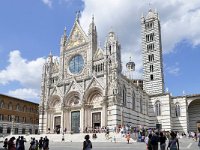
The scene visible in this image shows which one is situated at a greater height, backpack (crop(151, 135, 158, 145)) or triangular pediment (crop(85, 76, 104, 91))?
triangular pediment (crop(85, 76, 104, 91))

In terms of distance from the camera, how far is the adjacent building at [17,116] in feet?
173

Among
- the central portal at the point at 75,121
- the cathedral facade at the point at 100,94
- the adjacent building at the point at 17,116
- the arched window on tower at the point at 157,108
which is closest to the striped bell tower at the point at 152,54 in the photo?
the cathedral facade at the point at 100,94

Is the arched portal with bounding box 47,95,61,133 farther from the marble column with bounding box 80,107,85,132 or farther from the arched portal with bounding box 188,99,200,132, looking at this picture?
the arched portal with bounding box 188,99,200,132

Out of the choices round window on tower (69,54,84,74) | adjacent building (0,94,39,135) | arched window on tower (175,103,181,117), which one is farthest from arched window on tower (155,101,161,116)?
adjacent building (0,94,39,135)

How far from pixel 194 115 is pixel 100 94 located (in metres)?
26.1

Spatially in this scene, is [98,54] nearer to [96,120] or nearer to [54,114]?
[96,120]

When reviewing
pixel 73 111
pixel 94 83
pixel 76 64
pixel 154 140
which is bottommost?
pixel 154 140

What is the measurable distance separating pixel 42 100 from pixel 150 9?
116 ft

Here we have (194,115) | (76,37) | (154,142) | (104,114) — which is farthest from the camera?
(194,115)

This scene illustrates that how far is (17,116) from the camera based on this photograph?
185ft

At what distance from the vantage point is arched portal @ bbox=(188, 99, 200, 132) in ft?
183

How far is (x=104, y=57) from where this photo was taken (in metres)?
41.3

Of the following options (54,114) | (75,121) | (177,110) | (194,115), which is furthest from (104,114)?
(194,115)

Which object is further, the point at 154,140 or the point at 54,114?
the point at 54,114
